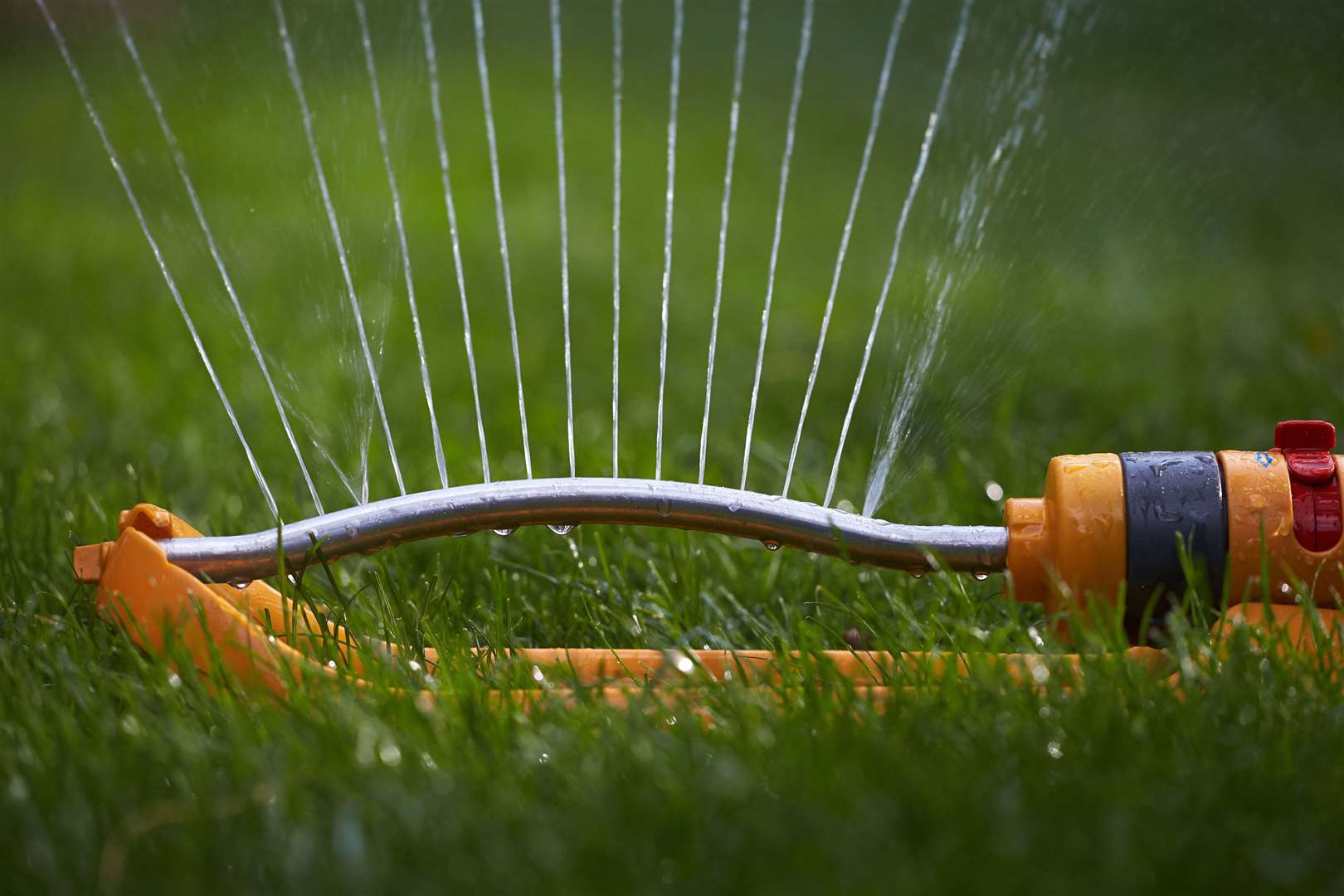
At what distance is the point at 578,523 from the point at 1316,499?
0.77 meters

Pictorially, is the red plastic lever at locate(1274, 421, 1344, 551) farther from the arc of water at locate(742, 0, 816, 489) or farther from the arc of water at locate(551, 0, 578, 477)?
the arc of water at locate(551, 0, 578, 477)

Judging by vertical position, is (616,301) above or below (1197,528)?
above

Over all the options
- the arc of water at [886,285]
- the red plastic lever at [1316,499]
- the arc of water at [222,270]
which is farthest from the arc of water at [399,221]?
the red plastic lever at [1316,499]

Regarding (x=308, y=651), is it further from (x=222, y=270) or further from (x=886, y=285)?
(x=886, y=285)

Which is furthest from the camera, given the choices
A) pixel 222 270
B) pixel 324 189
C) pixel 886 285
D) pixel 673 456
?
pixel 673 456

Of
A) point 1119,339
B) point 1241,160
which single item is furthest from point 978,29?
point 1119,339

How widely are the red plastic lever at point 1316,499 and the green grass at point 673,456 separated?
126 millimetres

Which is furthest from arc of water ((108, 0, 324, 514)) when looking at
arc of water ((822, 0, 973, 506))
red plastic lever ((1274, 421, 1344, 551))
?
red plastic lever ((1274, 421, 1344, 551))

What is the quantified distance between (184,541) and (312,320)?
2.22 m

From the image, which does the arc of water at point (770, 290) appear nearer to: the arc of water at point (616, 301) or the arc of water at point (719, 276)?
the arc of water at point (719, 276)

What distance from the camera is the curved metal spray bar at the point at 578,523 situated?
1477mm

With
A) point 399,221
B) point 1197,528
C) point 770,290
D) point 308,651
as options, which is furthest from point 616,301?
point 1197,528

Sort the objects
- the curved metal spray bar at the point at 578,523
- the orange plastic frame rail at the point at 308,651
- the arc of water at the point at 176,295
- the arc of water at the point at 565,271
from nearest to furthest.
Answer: the orange plastic frame rail at the point at 308,651, the curved metal spray bar at the point at 578,523, the arc of water at the point at 176,295, the arc of water at the point at 565,271

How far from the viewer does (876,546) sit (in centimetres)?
149
